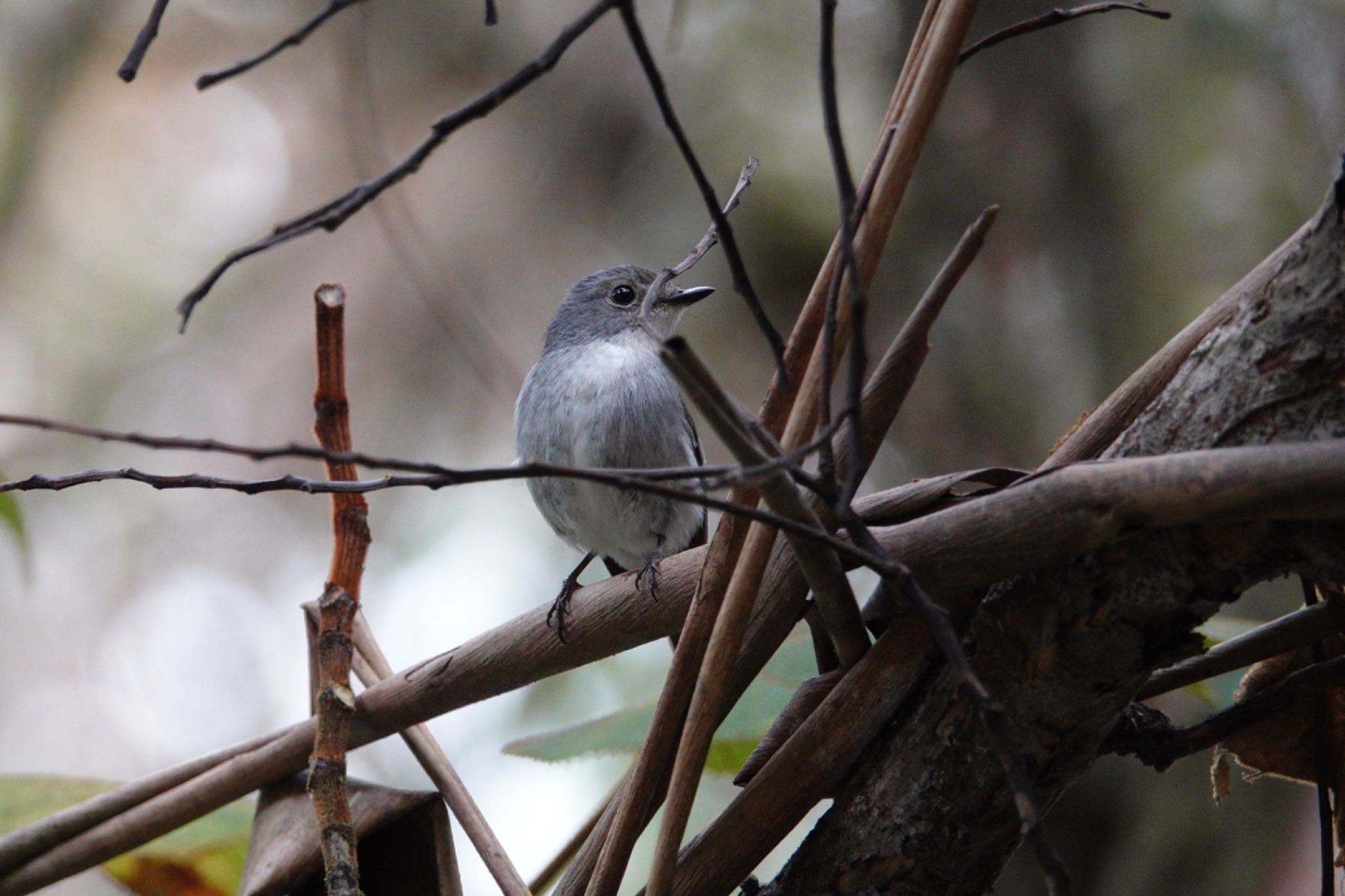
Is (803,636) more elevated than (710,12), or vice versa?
(710,12)

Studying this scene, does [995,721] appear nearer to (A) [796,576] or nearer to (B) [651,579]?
(A) [796,576]

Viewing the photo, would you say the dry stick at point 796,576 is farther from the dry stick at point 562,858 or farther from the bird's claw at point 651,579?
the dry stick at point 562,858

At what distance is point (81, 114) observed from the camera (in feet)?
13.9

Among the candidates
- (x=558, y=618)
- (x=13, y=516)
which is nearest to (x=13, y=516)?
(x=13, y=516)

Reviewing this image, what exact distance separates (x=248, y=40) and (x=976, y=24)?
2.71 meters

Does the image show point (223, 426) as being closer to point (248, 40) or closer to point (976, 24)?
point (248, 40)

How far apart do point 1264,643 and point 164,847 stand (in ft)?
4.08

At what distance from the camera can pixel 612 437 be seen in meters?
2.21

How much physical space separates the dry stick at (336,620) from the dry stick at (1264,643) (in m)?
0.74

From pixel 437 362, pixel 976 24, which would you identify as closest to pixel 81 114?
pixel 437 362

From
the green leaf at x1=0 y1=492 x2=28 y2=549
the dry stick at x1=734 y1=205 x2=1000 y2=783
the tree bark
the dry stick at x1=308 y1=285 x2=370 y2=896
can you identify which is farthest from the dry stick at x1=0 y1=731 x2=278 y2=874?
the dry stick at x1=734 y1=205 x2=1000 y2=783

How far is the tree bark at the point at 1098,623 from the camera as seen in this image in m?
0.76

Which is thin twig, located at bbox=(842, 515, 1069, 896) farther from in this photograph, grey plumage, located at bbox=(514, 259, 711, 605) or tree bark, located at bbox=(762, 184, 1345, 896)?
grey plumage, located at bbox=(514, 259, 711, 605)

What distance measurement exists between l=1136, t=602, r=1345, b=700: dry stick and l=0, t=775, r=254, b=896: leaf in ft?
3.57
